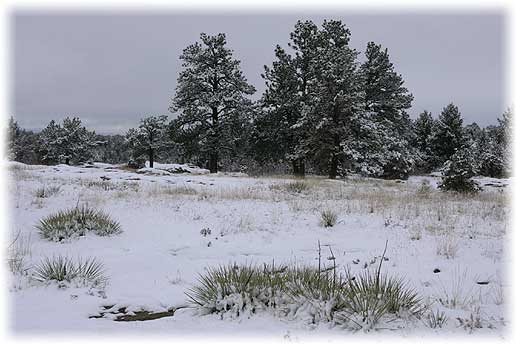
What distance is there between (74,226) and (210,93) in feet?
67.6

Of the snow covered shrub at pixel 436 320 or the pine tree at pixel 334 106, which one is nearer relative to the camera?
the snow covered shrub at pixel 436 320

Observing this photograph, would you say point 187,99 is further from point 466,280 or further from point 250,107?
point 466,280

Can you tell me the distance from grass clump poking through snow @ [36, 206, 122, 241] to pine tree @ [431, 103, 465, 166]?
35.7m

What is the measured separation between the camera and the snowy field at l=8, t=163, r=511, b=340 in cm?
349

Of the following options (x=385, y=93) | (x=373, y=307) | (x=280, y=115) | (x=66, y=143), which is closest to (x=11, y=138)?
(x=66, y=143)

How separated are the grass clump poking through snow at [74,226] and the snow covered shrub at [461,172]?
13083mm

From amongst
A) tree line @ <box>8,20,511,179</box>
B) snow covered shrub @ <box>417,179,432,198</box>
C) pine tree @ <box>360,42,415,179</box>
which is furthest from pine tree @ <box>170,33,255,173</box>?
→ snow covered shrub @ <box>417,179,432,198</box>

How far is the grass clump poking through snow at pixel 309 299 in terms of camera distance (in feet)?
11.1

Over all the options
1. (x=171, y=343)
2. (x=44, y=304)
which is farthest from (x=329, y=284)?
(x=44, y=304)

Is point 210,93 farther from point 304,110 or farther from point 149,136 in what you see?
point 149,136

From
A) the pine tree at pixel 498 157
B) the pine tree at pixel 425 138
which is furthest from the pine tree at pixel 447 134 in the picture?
the pine tree at pixel 498 157

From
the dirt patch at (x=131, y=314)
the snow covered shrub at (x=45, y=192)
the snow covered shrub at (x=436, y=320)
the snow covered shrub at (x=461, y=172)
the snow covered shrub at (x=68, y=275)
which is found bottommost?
the dirt patch at (x=131, y=314)

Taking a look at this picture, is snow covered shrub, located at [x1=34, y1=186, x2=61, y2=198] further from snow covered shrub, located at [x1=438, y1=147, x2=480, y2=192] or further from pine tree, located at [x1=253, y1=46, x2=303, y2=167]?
pine tree, located at [x1=253, y1=46, x2=303, y2=167]

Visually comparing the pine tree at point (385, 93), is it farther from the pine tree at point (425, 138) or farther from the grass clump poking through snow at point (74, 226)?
the grass clump poking through snow at point (74, 226)
